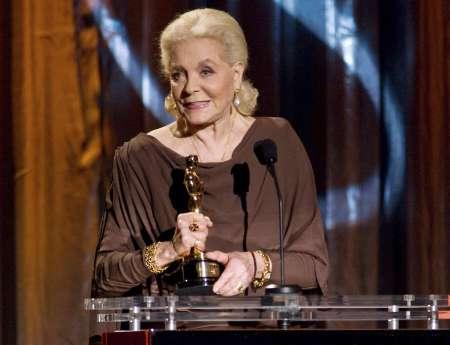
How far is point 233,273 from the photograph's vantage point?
2287 millimetres

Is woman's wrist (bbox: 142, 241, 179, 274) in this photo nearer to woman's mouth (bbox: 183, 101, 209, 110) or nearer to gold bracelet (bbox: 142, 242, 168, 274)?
gold bracelet (bbox: 142, 242, 168, 274)

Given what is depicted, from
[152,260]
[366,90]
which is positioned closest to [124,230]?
[152,260]

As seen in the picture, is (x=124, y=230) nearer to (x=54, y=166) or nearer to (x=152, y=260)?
(x=152, y=260)

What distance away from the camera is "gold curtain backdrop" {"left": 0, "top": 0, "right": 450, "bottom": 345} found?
3158mm

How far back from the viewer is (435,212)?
3.23 meters

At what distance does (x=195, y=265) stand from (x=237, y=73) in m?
0.54

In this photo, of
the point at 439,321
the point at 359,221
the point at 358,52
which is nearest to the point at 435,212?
the point at 359,221

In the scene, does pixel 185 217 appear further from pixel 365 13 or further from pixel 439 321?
pixel 365 13

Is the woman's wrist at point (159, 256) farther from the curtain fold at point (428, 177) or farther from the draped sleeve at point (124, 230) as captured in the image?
the curtain fold at point (428, 177)

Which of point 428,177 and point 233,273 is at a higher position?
point 428,177

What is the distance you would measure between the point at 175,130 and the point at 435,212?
0.97m

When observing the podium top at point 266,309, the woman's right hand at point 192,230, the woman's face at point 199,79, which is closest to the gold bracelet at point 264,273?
the woman's right hand at point 192,230

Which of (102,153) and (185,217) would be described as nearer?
(185,217)

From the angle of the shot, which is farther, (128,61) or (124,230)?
(128,61)
